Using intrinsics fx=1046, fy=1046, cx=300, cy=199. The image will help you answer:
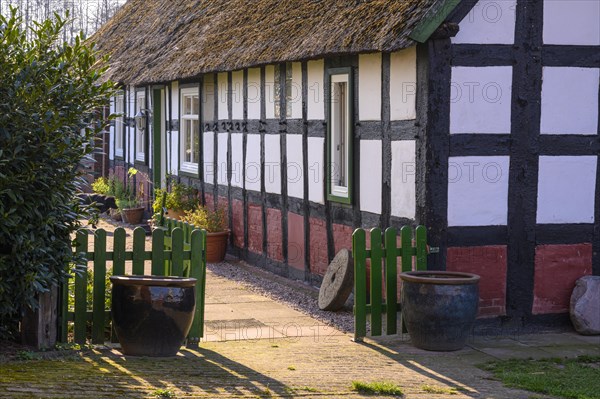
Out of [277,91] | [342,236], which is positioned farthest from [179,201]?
[342,236]

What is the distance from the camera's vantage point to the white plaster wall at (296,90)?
43.9 feet

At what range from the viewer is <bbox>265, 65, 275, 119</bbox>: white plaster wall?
14.4 meters

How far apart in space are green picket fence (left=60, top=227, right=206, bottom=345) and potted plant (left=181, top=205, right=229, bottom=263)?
632 centimetres

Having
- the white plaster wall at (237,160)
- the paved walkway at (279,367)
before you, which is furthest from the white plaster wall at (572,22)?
the white plaster wall at (237,160)

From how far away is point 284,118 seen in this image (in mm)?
14031

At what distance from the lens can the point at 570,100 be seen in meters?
10.7

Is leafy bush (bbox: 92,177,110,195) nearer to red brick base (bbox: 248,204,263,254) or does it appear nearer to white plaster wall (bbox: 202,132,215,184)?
white plaster wall (bbox: 202,132,215,184)

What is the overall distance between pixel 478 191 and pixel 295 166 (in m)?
3.82

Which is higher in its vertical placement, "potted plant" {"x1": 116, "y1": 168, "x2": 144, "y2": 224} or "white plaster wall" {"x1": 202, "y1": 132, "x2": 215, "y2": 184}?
"white plaster wall" {"x1": 202, "y1": 132, "x2": 215, "y2": 184}

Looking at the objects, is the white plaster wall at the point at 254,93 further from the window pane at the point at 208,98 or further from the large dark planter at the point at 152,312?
the large dark planter at the point at 152,312

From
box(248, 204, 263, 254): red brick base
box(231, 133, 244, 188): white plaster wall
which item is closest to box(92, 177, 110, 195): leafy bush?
box(231, 133, 244, 188): white plaster wall

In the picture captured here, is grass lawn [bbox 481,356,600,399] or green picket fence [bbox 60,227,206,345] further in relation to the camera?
green picket fence [bbox 60,227,206,345]

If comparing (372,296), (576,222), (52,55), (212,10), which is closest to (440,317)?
(372,296)

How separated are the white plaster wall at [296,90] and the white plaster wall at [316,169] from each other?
21.3 inches
